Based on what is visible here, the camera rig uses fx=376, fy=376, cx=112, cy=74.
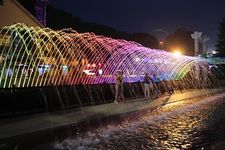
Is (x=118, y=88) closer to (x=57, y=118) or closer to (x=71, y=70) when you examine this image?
(x=71, y=70)

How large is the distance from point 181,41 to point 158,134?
10986 cm

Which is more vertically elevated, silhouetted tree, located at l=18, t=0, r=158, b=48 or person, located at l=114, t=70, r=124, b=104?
silhouetted tree, located at l=18, t=0, r=158, b=48

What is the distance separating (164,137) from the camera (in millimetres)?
11180

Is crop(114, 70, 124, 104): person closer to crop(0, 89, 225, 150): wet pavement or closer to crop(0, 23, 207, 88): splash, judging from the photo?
crop(0, 89, 225, 150): wet pavement

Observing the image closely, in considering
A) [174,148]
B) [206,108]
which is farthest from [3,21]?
[174,148]

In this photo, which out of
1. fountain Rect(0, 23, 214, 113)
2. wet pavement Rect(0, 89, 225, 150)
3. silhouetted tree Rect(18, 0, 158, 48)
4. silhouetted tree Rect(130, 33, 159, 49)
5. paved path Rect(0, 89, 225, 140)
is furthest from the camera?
silhouetted tree Rect(130, 33, 159, 49)

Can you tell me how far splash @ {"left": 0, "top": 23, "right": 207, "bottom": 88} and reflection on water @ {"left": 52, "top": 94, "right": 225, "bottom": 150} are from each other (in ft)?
30.9

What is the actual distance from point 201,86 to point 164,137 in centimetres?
2371

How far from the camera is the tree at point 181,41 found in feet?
378

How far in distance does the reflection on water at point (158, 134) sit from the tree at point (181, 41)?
99855mm

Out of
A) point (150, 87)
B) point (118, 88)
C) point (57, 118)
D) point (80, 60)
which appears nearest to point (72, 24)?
point (80, 60)

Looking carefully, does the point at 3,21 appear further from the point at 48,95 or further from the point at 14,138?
the point at 14,138

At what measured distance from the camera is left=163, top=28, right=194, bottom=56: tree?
4540 inches

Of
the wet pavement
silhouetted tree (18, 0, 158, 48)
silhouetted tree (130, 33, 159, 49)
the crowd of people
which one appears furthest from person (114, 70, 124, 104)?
silhouetted tree (130, 33, 159, 49)
